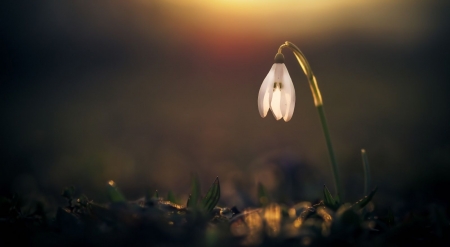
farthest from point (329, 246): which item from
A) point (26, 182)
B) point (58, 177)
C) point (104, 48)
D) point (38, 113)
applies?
point (104, 48)

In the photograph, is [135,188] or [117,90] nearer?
[135,188]

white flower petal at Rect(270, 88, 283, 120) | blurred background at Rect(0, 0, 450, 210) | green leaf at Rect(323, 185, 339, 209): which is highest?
blurred background at Rect(0, 0, 450, 210)

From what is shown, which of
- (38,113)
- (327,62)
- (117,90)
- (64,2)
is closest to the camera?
(38,113)

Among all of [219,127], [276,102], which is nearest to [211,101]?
[219,127]

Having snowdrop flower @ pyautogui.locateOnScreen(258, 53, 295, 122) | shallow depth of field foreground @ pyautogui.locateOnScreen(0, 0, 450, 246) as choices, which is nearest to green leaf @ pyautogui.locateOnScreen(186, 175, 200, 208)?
shallow depth of field foreground @ pyautogui.locateOnScreen(0, 0, 450, 246)

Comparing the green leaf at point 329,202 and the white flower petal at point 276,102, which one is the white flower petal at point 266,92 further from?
the green leaf at point 329,202

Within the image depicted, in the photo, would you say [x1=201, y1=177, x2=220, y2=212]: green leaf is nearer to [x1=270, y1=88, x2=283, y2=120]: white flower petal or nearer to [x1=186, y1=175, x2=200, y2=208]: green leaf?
[x1=186, y1=175, x2=200, y2=208]: green leaf

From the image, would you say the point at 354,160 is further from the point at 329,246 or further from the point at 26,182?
Answer: the point at 329,246

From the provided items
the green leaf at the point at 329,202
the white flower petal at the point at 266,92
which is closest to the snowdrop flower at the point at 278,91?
the white flower petal at the point at 266,92
